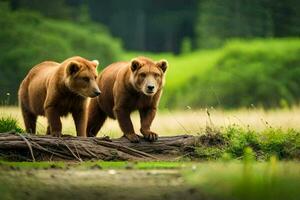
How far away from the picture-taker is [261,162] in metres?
12.9

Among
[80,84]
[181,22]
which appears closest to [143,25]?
[181,22]

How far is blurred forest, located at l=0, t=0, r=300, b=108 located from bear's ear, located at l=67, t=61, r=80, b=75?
2546 centimetres

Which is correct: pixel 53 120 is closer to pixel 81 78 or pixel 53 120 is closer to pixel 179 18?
pixel 81 78

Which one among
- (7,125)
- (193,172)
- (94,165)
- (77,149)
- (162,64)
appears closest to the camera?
(193,172)

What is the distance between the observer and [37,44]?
52.8 m

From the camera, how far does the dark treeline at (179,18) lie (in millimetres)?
55656

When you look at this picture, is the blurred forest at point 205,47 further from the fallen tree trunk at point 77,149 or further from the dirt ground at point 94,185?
the dirt ground at point 94,185

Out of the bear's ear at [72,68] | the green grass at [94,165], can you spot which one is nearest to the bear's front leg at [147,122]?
the green grass at [94,165]

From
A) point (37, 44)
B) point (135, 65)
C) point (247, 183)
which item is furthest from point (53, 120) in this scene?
point (37, 44)

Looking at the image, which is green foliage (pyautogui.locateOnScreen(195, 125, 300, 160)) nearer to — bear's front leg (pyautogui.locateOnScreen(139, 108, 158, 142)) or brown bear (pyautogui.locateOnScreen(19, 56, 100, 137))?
bear's front leg (pyautogui.locateOnScreen(139, 108, 158, 142))

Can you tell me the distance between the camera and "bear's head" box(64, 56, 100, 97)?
14.3 metres

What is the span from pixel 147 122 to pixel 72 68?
133cm

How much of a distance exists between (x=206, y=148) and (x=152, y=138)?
74 centimetres

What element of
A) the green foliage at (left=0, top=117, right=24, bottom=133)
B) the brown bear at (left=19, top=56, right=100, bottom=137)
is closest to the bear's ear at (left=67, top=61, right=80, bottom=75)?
the brown bear at (left=19, top=56, right=100, bottom=137)
